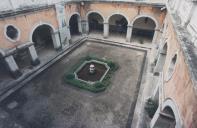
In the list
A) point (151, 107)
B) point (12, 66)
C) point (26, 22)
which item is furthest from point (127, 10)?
point (12, 66)

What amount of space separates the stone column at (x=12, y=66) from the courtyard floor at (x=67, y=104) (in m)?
1.79

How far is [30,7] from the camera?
1377 cm

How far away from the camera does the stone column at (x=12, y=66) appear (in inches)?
514

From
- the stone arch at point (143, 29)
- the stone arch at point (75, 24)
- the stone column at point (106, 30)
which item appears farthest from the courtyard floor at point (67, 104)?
the stone arch at point (75, 24)

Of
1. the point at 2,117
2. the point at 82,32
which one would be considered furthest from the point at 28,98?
the point at 82,32

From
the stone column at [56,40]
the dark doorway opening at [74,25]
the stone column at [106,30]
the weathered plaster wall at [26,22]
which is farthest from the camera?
the dark doorway opening at [74,25]

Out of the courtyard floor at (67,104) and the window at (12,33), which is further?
the window at (12,33)

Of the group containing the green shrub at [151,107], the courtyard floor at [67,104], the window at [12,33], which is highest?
the window at [12,33]

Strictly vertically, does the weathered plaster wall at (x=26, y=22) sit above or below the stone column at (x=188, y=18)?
below

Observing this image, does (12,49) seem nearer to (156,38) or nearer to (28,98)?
(28,98)

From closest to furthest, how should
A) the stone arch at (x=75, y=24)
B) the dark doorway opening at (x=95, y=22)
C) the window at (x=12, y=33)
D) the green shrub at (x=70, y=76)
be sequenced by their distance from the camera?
1. the window at (x=12, y=33)
2. the green shrub at (x=70, y=76)
3. the stone arch at (x=75, y=24)
4. the dark doorway opening at (x=95, y=22)

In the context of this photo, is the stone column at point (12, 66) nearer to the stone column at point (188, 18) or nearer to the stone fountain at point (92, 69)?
the stone fountain at point (92, 69)

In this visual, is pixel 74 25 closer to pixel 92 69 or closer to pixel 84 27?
pixel 84 27

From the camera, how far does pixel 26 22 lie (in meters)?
13.9
